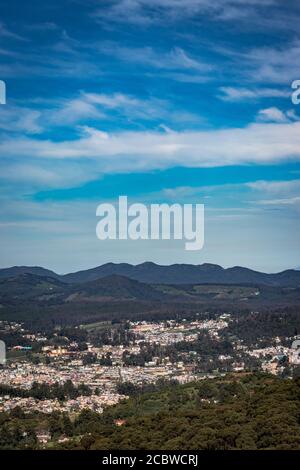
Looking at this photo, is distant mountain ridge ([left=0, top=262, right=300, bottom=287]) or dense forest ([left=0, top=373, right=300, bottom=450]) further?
distant mountain ridge ([left=0, top=262, right=300, bottom=287])

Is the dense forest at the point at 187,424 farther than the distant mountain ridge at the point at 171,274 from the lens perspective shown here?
No

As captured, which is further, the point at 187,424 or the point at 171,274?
the point at 171,274

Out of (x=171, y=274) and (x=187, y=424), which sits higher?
(x=171, y=274)

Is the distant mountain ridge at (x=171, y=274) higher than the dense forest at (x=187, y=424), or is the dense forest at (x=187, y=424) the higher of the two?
the distant mountain ridge at (x=171, y=274)

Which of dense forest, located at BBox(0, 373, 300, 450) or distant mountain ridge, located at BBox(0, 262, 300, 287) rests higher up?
distant mountain ridge, located at BBox(0, 262, 300, 287)

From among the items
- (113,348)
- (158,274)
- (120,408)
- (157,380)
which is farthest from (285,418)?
(158,274)
